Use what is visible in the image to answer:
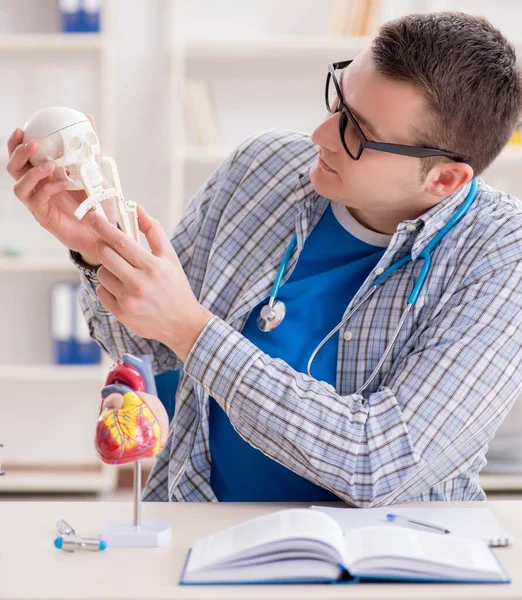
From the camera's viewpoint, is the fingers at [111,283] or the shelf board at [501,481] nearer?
the fingers at [111,283]

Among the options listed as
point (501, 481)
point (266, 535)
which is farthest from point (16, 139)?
point (501, 481)

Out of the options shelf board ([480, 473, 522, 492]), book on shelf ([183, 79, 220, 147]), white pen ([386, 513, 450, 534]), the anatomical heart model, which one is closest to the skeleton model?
the anatomical heart model

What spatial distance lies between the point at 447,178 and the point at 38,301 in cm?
272

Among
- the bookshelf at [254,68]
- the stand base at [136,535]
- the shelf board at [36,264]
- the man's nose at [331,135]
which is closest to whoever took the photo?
the stand base at [136,535]

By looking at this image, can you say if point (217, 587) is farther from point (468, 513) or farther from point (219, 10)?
point (219, 10)

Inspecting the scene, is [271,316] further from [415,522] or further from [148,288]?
[415,522]

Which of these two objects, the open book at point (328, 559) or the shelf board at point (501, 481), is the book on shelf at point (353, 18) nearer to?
the shelf board at point (501, 481)

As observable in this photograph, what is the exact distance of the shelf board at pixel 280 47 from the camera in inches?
142

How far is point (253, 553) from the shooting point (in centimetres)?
105

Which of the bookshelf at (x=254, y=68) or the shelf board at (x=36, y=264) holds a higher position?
the bookshelf at (x=254, y=68)

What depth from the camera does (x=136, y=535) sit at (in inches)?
45.1

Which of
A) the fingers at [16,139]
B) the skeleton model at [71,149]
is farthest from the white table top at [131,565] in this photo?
the fingers at [16,139]

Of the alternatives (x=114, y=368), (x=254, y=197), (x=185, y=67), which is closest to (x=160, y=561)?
(x=114, y=368)

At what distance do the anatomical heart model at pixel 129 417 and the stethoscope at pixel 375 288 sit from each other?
328mm
